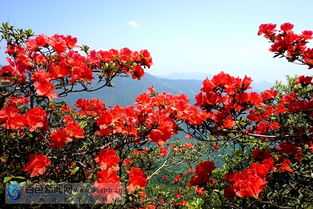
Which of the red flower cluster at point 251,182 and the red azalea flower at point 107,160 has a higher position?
the red azalea flower at point 107,160

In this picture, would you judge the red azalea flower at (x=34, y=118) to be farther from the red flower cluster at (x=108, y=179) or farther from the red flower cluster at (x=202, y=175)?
the red flower cluster at (x=202, y=175)

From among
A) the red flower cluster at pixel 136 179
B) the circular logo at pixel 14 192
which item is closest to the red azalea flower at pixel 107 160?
the red flower cluster at pixel 136 179

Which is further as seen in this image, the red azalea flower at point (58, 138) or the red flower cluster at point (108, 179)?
the red azalea flower at point (58, 138)

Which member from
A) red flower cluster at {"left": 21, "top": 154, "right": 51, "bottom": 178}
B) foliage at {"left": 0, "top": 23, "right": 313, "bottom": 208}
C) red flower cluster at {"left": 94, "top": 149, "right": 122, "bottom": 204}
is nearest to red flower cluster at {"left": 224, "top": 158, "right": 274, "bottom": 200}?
foliage at {"left": 0, "top": 23, "right": 313, "bottom": 208}

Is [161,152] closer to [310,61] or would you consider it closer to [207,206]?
[207,206]

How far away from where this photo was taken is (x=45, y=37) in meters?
2.70

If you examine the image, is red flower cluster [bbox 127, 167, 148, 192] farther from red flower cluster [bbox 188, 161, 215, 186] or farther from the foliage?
red flower cluster [bbox 188, 161, 215, 186]

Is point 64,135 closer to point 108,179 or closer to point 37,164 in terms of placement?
point 37,164

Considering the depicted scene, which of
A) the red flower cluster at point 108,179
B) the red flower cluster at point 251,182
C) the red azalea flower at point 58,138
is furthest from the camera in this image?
the red azalea flower at point 58,138

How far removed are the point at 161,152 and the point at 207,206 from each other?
7.82 ft

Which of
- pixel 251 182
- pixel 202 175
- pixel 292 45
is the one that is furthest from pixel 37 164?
pixel 292 45

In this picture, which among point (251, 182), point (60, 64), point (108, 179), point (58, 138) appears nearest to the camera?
point (251, 182)

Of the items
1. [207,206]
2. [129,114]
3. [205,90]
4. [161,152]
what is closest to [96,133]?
[129,114]

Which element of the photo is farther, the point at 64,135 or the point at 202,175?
the point at 202,175
